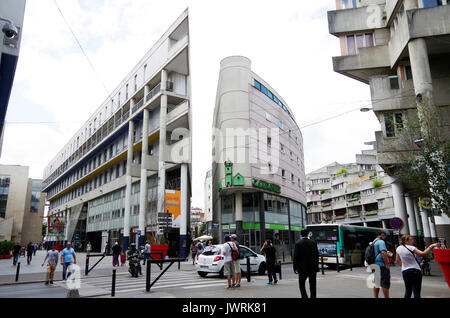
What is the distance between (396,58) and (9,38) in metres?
21.2

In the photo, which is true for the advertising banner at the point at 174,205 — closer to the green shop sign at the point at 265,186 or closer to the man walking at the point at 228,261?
the green shop sign at the point at 265,186

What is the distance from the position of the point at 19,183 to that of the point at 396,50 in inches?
3384

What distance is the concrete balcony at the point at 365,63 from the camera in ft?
74.4

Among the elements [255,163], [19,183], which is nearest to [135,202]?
[255,163]

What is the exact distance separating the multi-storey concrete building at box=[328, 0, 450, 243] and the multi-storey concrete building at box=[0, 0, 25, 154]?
1631 cm

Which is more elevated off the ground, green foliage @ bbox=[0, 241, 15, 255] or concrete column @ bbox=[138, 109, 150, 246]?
concrete column @ bbox=[138, 109, 150, 246]

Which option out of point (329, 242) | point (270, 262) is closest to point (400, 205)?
point (329, 242)

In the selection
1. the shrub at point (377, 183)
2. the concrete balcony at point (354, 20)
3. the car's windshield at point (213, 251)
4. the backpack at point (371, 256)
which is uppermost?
the concrete balcony at point (354, 20)

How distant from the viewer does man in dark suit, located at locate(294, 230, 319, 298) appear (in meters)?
7.48

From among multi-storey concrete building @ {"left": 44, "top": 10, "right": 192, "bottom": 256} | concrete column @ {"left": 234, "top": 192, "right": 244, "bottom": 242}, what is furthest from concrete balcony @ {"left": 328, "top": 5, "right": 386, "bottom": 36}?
concrete column @ {"left": 234, "top": 192, "right": 244, "bottom": 242}

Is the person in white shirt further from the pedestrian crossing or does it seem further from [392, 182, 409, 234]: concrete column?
[392, 182, 409, 234]: concrete column

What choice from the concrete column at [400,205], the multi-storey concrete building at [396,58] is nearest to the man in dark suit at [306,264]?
the multi-storey concrete building at [396,58]

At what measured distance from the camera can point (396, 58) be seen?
68.8 ft
